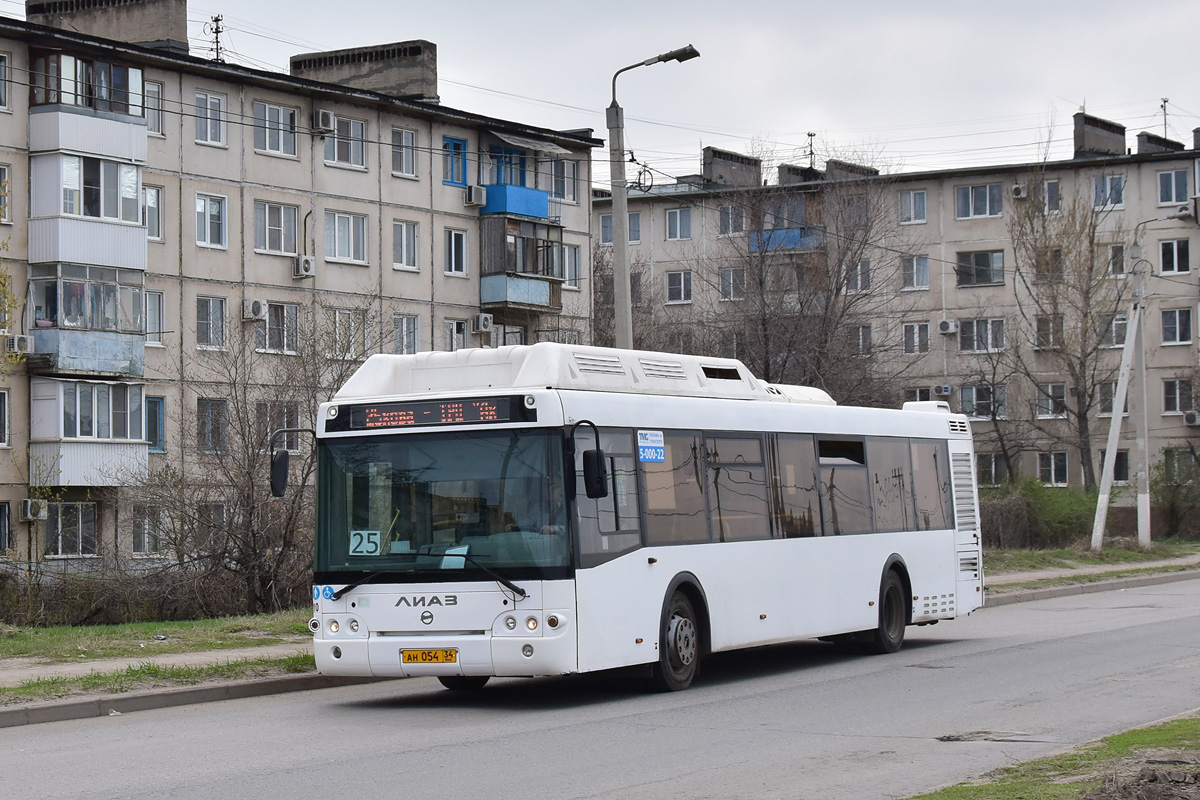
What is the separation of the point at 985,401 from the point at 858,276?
19.9 metres

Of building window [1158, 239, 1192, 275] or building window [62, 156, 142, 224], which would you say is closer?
building window [62, 156, 142, 224]

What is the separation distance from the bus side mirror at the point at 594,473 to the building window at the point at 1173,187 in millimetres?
59370

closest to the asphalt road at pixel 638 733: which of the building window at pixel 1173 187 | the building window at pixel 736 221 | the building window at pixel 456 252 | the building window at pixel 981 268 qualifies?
the building window at pixel 736 221

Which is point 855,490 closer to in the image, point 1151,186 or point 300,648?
point 300,648

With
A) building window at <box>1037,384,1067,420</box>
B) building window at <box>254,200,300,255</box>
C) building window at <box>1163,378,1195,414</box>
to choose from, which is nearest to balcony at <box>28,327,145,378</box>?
building window at <box>254,200,300,255</box>

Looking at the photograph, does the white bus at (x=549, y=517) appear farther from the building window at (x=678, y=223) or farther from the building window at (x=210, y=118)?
the building window at (x=678, y=223)

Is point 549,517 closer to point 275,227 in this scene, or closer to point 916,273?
point 275,227

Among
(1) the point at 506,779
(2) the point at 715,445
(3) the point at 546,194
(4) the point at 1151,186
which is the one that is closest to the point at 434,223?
(3) the point at 546,194

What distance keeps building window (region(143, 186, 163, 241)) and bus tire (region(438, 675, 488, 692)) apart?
31.1 meters

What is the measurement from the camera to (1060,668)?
15.9 metres

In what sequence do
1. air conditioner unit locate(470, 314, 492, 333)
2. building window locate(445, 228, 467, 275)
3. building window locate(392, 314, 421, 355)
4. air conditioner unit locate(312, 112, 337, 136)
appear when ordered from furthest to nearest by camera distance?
building window locate(445, 228, 467, 275), air conditioner unit locate(470, 314, 492, 333), building window locate(392, 314, 421, 355), air conditioner unit locate(312, 112, 337, 136)

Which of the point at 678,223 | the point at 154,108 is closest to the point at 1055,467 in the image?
the point at 678,223

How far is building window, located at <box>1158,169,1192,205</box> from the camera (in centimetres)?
6669

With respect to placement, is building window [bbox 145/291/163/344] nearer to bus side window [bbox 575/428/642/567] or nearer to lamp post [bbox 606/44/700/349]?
lamp post [bbox 606/44/700/349]
